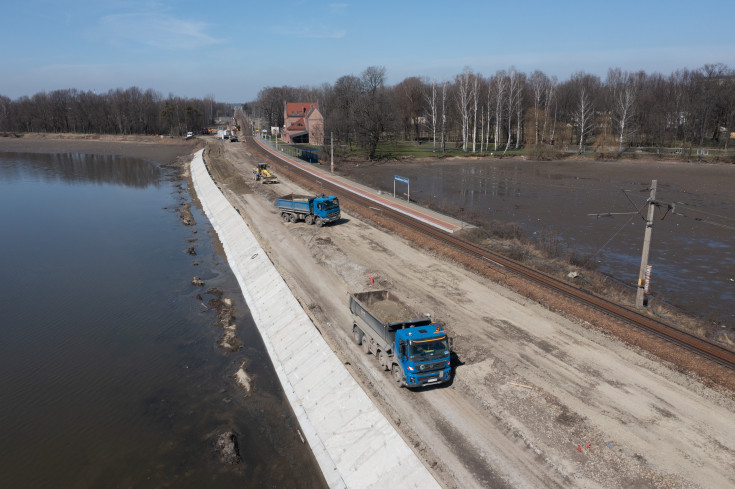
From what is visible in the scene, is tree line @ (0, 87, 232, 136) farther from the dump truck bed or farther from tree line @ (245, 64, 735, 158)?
the dump truck bed

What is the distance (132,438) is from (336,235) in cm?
2514

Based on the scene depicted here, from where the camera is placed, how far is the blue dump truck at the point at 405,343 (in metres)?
17.8

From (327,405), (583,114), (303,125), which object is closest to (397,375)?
(327,405)

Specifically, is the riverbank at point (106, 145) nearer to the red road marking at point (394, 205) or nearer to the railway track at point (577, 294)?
the red road marking at point (394, 205)

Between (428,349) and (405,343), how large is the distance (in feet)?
2.96

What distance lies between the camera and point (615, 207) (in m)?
53.7

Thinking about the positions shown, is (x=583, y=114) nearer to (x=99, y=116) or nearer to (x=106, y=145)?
(x=106, y=145)

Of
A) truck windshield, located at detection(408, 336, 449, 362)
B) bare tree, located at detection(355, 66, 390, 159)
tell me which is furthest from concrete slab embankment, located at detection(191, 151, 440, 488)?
bare tree, located at detection(355, 66, 390, 159)

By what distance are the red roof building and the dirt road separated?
9904 centimetres

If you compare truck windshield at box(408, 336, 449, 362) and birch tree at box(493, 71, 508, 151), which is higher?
birch tree at box(493, 71, 508, 151)

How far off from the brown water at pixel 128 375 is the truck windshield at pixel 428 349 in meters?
5.28

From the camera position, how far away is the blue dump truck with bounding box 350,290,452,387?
17750 mm

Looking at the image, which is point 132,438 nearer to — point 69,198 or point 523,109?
point 69,198

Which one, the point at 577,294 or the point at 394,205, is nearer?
the point at 577,294
